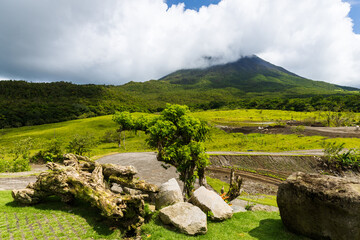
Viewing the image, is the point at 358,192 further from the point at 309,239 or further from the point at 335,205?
the point at 309,239

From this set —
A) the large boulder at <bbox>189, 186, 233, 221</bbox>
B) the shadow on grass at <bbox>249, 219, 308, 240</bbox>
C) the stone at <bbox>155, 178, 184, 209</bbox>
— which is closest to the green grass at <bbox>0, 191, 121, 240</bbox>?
the stone at <bbox>155, 178, 184, 209</bbox>

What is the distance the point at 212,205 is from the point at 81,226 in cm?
1034

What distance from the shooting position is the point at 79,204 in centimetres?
1603

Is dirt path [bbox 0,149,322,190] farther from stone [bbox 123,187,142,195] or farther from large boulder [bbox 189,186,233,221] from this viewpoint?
large boulder [bbox 189,186,233,221]

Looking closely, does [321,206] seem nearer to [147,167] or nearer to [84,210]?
[84,210]

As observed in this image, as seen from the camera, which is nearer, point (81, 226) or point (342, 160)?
point (81, 226)

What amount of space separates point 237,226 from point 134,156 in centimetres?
4583

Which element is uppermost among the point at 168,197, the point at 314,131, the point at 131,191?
the point at 131,191

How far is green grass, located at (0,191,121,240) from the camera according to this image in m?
11.5

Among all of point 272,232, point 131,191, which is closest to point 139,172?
point 131,191

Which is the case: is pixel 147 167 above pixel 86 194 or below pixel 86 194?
below

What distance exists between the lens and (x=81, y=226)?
13.0m

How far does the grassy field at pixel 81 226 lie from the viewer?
1177 centimetres

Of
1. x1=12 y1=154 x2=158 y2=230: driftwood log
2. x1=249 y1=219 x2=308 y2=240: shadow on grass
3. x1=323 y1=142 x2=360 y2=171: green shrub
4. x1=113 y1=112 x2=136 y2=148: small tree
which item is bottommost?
x1=323 y1=142 x2=360 y2=171: green shrub
